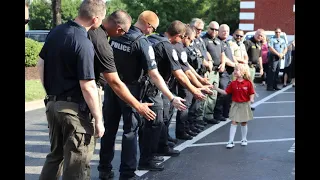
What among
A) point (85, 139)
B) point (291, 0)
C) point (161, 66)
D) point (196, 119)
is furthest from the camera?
point (291, 0)

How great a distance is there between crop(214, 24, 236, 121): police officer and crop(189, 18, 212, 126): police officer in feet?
2.82

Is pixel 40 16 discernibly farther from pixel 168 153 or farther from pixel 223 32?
pixel 168 153

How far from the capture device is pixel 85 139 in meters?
4.34

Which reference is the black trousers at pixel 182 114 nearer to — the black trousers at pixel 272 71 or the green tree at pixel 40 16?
the black trousers at pixel 272 71

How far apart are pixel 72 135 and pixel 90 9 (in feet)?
3.54

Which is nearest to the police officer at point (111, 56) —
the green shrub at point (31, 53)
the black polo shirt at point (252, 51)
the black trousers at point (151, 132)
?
the black trousers at point (151, 132)

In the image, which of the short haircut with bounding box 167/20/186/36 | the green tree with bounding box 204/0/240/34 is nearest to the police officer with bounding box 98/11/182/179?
the short haircut with bounding box 167/20/186/36

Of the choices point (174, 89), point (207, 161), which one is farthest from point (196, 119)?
point (207, 161)

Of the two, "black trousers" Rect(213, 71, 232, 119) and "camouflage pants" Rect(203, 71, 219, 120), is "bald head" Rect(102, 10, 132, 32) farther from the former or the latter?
"black trousers" Rect(213, 71, 232, 119)

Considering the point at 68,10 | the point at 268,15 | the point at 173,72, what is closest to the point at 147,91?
the point at 173,72

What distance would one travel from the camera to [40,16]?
164 feet

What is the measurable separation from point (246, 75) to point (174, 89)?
3.69ft
